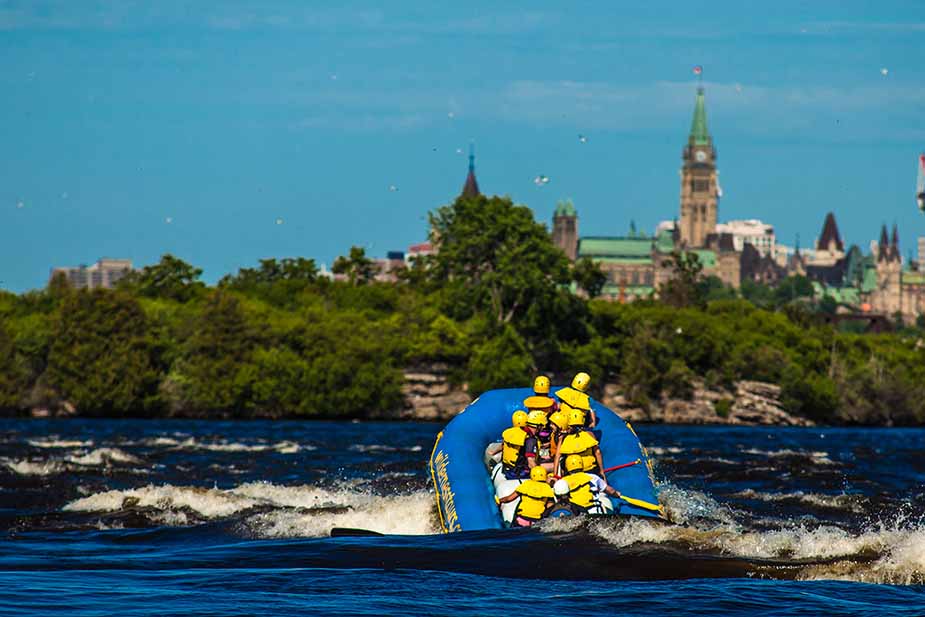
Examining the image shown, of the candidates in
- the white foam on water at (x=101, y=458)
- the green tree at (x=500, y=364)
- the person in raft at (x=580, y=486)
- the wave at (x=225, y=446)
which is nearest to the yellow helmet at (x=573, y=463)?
the person in raft at (x=580, y=486)

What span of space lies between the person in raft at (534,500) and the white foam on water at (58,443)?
81.0ft

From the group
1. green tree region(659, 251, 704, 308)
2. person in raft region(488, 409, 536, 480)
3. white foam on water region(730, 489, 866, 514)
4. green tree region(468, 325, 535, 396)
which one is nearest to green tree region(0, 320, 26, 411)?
green tree region(468, 325, 535, 396)

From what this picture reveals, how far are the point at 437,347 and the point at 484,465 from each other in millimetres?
62973

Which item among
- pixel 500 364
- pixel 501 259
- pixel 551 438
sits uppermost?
pixel 501 259

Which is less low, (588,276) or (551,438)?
(588,276)

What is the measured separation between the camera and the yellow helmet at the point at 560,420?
70.4 ft

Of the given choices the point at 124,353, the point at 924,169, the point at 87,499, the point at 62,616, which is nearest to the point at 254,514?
the point at 87,499

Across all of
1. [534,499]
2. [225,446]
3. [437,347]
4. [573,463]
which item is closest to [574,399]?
[573,463]

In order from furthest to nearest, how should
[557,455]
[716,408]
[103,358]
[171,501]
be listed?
1. [716,408]
2. [103,358]
3. [171,501]
4. [557,455]

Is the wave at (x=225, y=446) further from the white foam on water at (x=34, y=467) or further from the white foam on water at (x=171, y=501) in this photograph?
the white foam on water at (x=171, y=501)

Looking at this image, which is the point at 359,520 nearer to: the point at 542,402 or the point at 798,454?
the point at 542,402

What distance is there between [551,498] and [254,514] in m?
5.63

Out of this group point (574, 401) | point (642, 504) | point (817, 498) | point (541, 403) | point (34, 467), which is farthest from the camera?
point (34, 467)

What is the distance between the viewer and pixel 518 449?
21.4 metres
